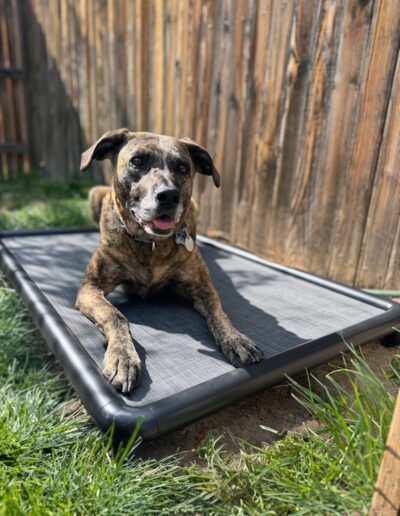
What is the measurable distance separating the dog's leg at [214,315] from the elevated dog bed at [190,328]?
5cm

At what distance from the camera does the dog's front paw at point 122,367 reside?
5.23ft

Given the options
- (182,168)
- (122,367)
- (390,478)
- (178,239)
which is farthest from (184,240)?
(390,478)

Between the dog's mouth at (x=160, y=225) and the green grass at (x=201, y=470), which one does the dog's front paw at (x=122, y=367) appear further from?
the dog's mouth at (x=160, y=225)

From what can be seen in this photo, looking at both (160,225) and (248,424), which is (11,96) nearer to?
(160,225)

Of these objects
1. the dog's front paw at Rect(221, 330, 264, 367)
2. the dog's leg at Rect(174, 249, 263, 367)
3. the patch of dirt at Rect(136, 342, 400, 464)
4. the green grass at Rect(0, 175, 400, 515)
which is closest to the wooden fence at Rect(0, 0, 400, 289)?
the dog's leg at Rect(174, 249, 263, 367)

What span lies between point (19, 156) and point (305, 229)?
18.9 ft

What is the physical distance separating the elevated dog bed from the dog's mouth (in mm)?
510

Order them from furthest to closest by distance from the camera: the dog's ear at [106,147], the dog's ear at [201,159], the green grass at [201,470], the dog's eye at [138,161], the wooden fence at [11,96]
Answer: the wooden fence at [11,96] → the dog's ear at [201,159] → the dog's ear at [106,147] → the dog's eye at [138,161] → the green grass at [201,470]

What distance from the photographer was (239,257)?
3402 mm

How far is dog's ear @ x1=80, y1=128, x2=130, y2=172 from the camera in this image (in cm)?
234

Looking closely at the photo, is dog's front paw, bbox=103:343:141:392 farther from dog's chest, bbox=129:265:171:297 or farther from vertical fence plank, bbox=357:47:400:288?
vertical fence plank, bbox=357:47:400:288

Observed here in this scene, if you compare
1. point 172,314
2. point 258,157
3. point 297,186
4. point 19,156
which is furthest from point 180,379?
point 19,156

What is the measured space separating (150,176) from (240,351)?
3.33ft

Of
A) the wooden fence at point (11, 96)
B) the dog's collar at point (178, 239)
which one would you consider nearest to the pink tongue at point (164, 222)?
the dog's collar at point (178, 239)
